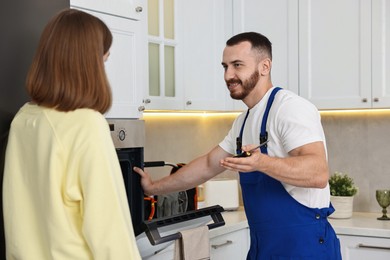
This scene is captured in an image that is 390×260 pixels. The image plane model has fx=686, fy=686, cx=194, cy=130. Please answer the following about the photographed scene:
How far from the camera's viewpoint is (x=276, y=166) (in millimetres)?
2148

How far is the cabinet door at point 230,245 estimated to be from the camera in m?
3.17

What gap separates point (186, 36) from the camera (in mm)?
3480

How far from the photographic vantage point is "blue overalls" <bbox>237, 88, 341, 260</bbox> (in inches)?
94.1

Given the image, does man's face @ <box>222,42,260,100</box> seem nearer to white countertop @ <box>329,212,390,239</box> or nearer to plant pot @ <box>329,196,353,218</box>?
white countertop @ <box>329,212,390,239</box>

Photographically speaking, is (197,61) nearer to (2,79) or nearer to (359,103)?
(359,103)

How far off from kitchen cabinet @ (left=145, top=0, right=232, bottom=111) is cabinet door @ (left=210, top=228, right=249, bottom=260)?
670 mm

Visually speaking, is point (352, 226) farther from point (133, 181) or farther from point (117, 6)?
point (117, 6)

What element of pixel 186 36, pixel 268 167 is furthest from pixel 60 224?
pixel 186 36

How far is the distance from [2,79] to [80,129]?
30cm

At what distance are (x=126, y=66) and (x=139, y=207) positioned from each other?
568 mm

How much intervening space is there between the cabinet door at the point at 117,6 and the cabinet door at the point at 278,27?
3.62 ft

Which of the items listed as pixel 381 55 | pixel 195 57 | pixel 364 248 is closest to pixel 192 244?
pixel 364 248

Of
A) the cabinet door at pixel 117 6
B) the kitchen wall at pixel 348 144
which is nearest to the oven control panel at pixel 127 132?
the cabinet door at pixel 117 6

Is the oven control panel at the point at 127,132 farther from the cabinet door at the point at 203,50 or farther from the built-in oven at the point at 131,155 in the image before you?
the cabinet door at the point at 203,50
